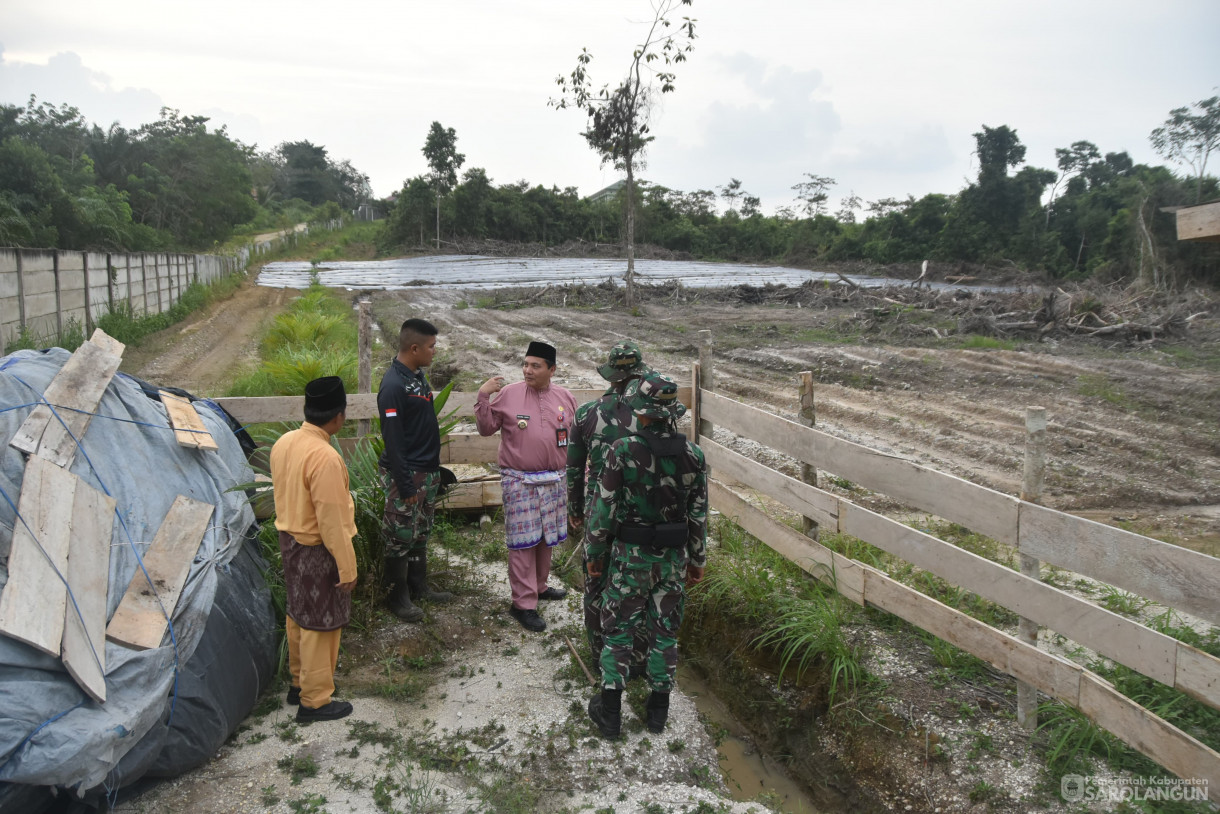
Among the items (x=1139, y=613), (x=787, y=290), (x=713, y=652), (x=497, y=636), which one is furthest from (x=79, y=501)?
(x=787, y=290)

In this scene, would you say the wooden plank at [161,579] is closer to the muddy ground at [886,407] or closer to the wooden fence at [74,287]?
the muddy ground at [886,407]

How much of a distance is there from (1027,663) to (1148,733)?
47 centimetres

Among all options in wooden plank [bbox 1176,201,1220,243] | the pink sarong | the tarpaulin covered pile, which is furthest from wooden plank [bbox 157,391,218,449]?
wooden plank [bbox 1176,201,1220,243]

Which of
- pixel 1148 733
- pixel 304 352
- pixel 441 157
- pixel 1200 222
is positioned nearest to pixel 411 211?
pixel 441 157

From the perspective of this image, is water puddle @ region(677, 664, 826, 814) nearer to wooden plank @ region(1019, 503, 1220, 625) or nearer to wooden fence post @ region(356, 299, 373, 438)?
wooden plank @ region(1019, 503, 1220, 625)

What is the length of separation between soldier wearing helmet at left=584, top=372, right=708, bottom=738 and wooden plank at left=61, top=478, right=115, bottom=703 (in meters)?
1.93

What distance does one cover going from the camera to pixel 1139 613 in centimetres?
383

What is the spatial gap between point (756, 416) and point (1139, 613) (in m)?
2.20

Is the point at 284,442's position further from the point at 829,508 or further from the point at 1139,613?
the point at 1139,613

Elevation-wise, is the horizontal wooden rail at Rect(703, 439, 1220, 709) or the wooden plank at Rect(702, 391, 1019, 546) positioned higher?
the wooden plank at Rect(702, 391, 1019, 546)

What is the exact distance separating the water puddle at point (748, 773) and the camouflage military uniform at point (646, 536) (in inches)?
20.7

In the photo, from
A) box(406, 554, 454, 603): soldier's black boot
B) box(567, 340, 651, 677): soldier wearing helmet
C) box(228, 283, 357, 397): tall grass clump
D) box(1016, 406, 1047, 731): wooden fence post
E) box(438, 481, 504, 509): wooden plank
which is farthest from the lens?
box(228, 283, 357, 397): tall grass clump

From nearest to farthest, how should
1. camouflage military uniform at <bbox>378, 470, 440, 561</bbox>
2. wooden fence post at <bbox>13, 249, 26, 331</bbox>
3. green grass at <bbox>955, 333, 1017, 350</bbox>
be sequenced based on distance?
camouflage military uniform at <bbox>378, 470, 440, 561</bbox>
wooden fence post at <bbox>13, 249, 26, 331</bbox>
green grass at <bbox>955, 333, 1017, 350</bbox>

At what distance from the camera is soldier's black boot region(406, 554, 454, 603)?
448 cm
